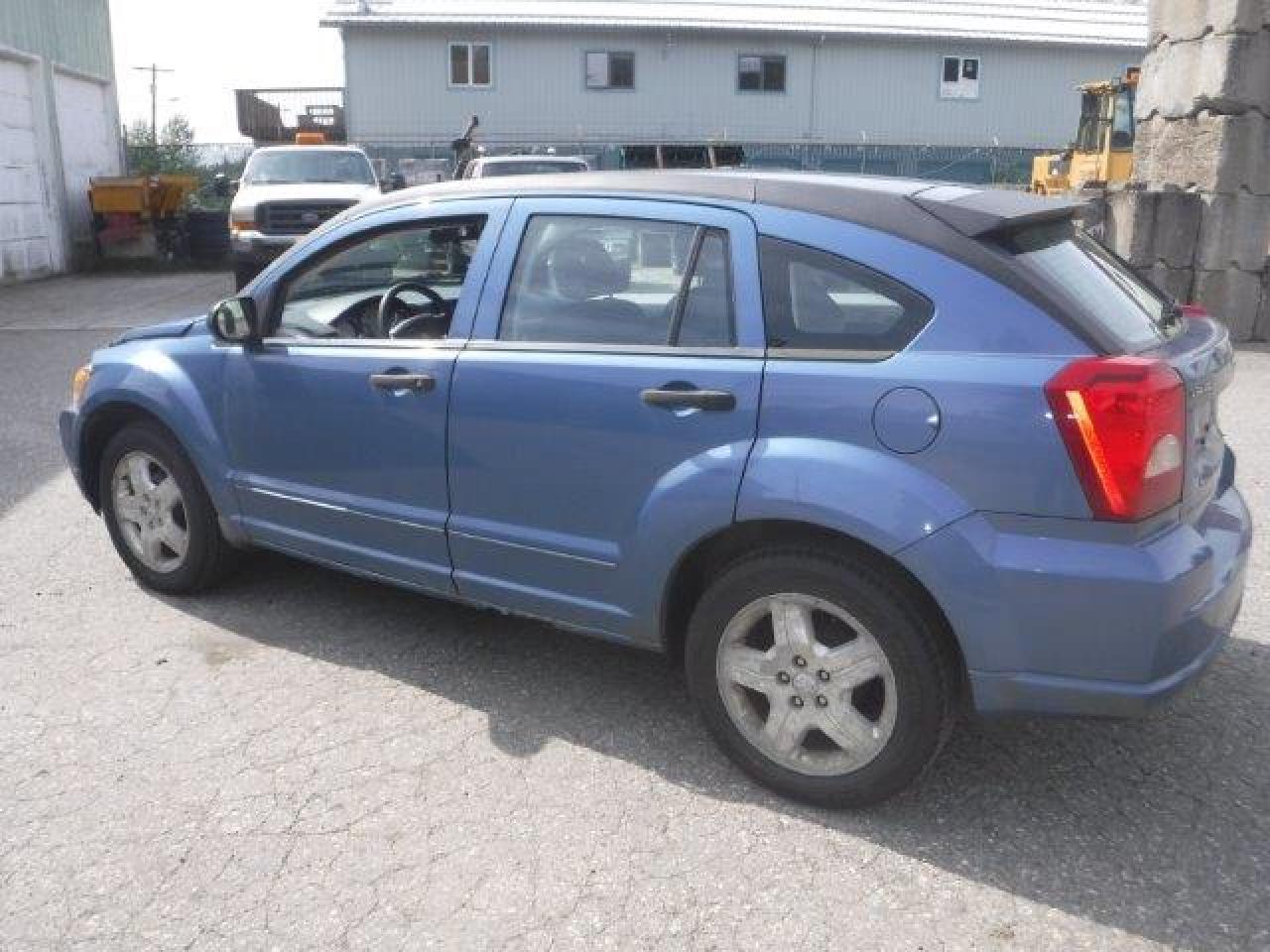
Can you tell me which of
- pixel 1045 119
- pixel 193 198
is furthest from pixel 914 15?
pixel 193 198

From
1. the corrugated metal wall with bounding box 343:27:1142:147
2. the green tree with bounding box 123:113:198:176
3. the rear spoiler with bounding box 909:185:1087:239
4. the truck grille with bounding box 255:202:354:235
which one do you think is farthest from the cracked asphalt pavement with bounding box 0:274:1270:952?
the corrugated metal wall with bounding box 343:27:1142:147

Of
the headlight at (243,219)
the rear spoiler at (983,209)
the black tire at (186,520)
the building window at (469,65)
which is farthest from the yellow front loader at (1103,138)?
the black tire at (186,520)

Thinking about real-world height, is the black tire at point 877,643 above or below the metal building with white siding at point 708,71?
below

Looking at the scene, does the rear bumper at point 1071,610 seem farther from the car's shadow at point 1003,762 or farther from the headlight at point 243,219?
the headlight at point 243,219

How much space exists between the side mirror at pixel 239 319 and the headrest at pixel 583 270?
1.26 meters

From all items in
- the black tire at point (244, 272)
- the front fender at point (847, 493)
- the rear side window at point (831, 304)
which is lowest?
the black tire at point (244, 272)

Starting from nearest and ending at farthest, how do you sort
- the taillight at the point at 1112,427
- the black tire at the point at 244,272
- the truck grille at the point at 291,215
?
the taillight at the point at 1112,427 < the truck grille at the point at 291,215 < the black tire at the point at 244,272

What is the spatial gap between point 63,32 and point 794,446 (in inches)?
846

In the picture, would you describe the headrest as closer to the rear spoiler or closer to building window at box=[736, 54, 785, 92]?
the rear spoiler

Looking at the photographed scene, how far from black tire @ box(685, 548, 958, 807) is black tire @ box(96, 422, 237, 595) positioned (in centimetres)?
229

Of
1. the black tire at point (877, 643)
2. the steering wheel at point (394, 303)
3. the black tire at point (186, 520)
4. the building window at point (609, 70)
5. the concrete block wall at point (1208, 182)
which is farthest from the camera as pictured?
the building window at point (609, 70)

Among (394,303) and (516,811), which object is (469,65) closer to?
(394,303)

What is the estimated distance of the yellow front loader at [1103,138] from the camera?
21.7 meters

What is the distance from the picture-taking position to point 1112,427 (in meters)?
2.61
